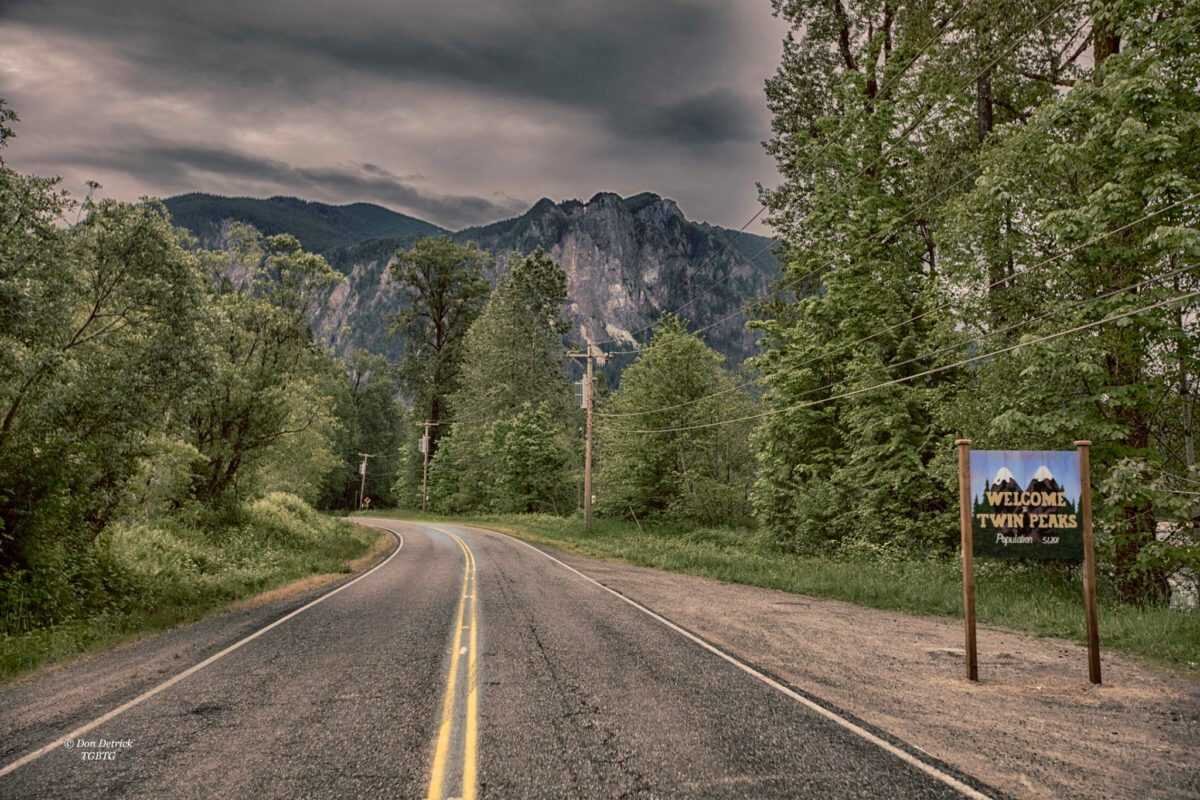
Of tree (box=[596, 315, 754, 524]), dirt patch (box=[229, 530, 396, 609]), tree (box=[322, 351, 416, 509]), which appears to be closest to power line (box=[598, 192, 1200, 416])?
tree (box=[596, 315, 754, 524])

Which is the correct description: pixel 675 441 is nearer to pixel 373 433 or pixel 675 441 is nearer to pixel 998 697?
pixel 998 697

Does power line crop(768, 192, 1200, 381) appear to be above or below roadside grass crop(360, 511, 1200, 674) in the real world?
above

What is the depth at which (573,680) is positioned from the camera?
831 centimetres

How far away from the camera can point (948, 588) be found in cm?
1502

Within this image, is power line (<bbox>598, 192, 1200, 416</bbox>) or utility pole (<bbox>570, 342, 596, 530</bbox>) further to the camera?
utility pole (<bbox>570, 342, 596, 530</bbox>)

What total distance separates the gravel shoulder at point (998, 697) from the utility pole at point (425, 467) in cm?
5182

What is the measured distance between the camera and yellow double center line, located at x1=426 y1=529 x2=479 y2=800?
525 centimetres

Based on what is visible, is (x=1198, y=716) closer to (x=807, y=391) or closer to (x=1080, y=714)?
(x=1080, y=714)

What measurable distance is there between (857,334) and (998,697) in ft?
52.6

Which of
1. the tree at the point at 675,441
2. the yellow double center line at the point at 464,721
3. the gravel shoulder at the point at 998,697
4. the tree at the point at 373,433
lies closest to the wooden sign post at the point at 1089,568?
the gravel shoulder at the point at 998,697

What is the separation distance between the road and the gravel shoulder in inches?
23.1

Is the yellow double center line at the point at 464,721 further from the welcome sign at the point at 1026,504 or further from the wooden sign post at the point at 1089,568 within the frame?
the wooden sign post at the point at 1089,568

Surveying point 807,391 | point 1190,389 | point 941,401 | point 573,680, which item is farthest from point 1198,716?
point 807,391

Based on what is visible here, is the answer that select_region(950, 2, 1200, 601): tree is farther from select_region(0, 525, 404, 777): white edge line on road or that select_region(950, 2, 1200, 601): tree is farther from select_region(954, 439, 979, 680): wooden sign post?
select_region(0, 525, 404, 777): white edge line on road
